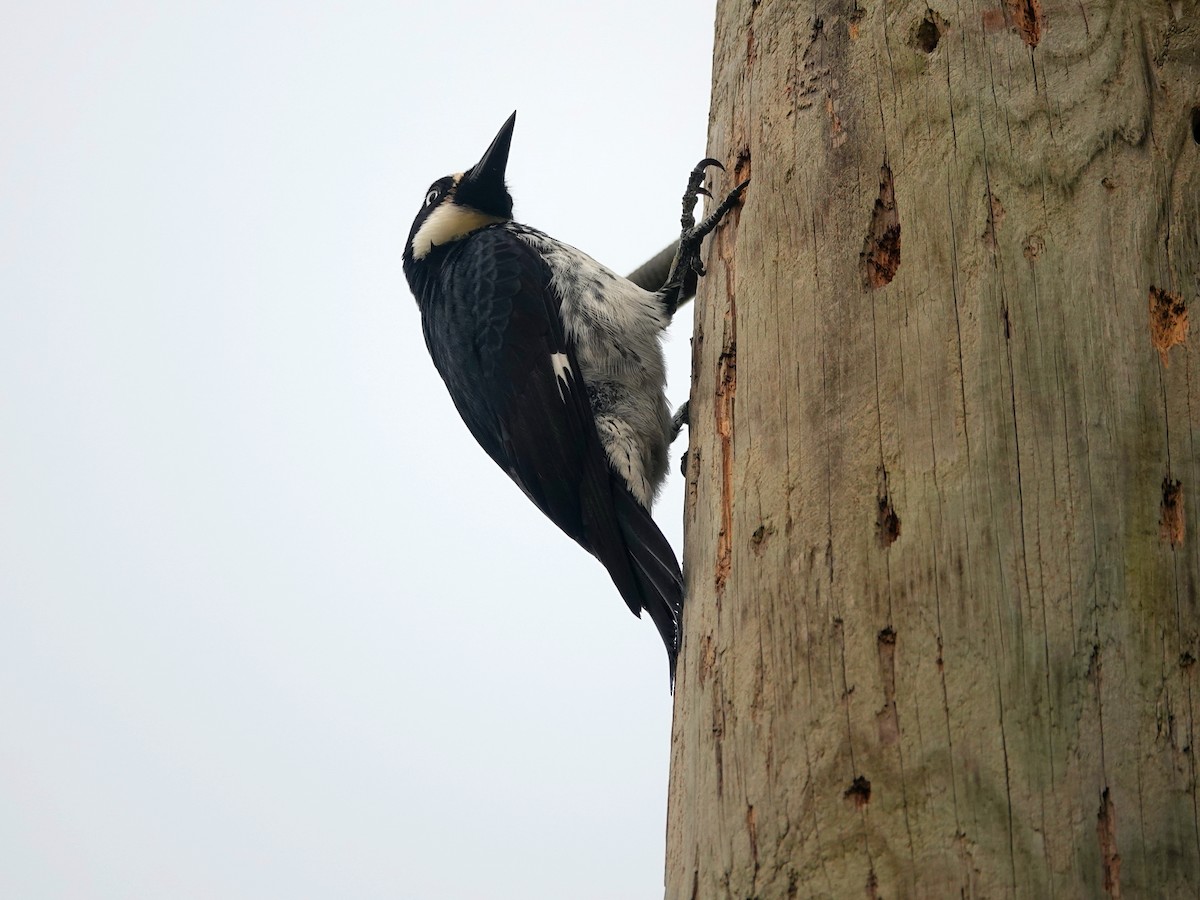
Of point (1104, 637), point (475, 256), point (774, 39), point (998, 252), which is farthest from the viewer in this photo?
point (475, 256)

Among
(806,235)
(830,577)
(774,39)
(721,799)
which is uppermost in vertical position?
(774,39)

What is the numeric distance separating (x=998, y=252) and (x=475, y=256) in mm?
2354

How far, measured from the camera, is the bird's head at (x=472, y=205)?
15.7 ft

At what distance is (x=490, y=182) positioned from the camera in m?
4.90

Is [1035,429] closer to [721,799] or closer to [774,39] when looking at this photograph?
[721,799]

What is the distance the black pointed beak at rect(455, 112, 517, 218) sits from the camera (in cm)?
482

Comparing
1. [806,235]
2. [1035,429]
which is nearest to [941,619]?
[1035,429]

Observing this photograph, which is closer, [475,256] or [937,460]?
[937,460]

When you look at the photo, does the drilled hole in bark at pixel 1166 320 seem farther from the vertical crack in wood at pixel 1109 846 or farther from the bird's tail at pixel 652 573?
the bird's tail at pixel 652 573

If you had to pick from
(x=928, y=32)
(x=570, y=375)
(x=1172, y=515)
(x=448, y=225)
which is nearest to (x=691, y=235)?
(x=570, y=375)

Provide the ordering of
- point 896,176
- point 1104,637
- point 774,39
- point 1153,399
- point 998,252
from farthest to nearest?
point 774,39 → point 896,176 → point 998,252 → point 1153,399 → point 1104,637

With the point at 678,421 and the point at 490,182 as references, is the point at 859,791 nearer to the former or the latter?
the point at 678,421

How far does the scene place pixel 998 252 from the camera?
1.83 meters

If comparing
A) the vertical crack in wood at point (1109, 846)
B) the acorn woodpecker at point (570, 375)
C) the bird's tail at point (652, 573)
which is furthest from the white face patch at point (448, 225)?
the vertical crack in wood at point (1109, 846)
